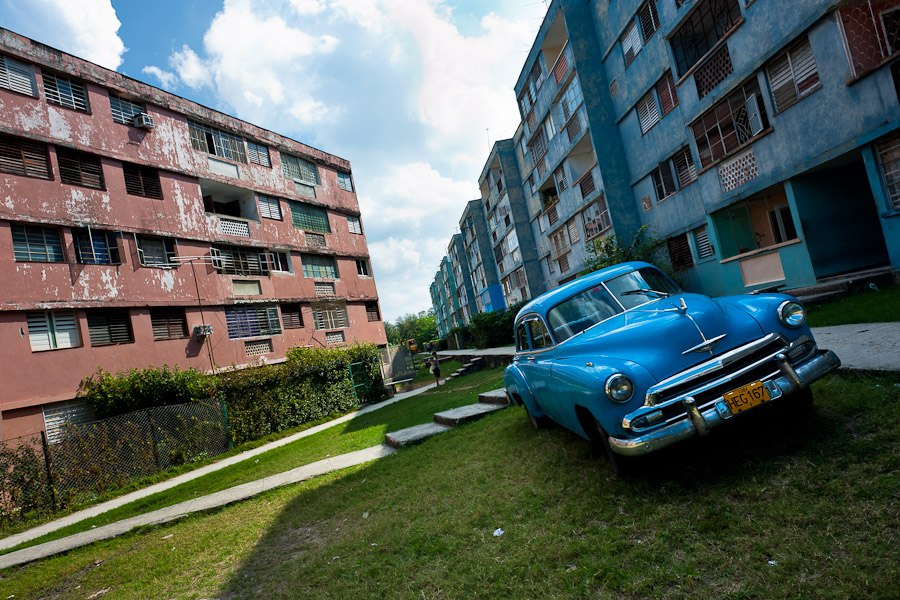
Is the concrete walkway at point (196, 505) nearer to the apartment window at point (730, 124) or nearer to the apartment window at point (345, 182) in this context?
the apartment window at point (730, 124)

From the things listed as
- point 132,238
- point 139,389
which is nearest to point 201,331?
point 139,389

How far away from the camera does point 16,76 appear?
14.1 m

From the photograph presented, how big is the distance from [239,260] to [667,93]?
18.5m

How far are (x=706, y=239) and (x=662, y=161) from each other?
372 centimetres

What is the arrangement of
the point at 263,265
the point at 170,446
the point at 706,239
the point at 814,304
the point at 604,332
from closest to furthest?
the point at 604,332
the point at 814,304
the point at 170,446
the point at 706,239
the point at 263,265

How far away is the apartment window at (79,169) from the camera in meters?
14.8

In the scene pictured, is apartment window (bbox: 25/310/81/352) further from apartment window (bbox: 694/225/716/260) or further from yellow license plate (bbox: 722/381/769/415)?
apartment window (bbox: 694/225/716/260)

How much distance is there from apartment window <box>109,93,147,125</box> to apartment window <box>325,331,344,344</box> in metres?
12.1

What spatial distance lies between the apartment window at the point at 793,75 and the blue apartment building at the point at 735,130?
32 millimetres

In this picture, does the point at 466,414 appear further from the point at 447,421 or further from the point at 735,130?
the point at 735,130

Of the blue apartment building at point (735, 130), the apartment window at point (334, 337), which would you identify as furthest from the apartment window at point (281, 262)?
the blue apartment building at point (735, 130)

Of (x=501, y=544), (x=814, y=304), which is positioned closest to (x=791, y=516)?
(x=501, y=544)

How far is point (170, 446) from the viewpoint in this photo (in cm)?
1277

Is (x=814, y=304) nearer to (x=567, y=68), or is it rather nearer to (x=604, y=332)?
(x=604, y=332)
